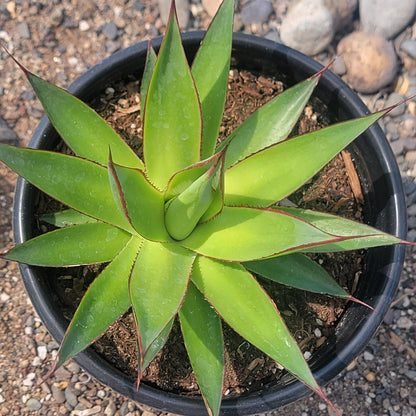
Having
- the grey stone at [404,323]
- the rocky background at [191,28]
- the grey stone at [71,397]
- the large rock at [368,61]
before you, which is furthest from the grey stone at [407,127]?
the grey stone at [71,397]

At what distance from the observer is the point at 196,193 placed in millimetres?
871

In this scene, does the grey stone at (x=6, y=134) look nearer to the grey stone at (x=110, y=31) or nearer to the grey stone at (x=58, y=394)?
the grey stone at (x=110, y=31)

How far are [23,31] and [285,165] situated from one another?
1304 mm

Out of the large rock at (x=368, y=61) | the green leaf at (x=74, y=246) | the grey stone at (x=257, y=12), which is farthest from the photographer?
the grey stone at (x=257, y=12)

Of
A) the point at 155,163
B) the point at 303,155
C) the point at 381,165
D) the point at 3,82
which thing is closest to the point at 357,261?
the point at 381,165

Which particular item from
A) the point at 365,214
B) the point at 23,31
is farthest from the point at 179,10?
the point at 365,214

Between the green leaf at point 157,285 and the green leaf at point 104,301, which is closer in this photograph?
the green leaf at point 157,285

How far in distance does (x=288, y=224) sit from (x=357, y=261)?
1.69 feet

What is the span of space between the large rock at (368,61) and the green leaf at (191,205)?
1.10m

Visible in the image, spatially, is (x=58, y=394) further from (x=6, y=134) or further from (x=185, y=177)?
(x=185, y=177)

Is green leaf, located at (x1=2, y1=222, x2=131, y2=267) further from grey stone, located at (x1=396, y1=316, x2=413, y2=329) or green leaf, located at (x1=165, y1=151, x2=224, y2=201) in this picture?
grey stone, located at (x1=396, y1=316, x2=413, y2=329)

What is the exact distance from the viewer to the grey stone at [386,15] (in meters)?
1.85

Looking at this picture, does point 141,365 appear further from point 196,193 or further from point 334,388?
point 334,388

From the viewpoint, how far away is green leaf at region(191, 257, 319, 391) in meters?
0.94
